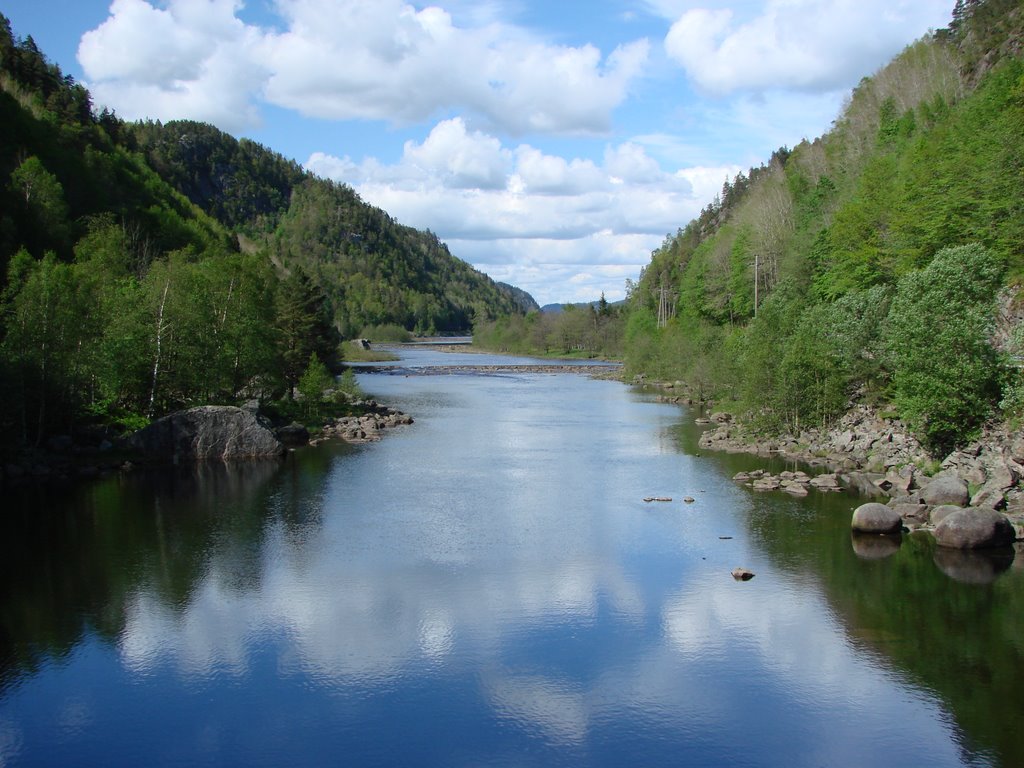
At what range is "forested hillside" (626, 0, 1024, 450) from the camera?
3762 centimetres

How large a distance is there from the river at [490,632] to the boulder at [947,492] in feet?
11.8

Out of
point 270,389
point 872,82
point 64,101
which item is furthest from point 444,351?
point 270,389

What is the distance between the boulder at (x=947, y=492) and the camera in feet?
106

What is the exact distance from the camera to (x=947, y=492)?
107 feet

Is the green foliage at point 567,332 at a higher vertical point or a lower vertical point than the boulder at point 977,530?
higher

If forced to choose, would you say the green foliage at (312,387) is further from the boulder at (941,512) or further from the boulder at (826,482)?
the boulder at (941,512)

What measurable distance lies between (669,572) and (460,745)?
12513mm

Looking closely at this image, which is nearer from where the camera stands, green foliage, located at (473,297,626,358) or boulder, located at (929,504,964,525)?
boulder, located at (929,504,964,525)

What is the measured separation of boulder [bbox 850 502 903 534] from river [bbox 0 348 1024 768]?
0.70 metres

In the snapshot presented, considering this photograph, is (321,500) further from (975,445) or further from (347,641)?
(975,445)

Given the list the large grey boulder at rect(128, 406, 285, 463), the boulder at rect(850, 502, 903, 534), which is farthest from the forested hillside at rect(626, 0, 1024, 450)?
the large grey boulder at rect(128, 406, 285, 463)

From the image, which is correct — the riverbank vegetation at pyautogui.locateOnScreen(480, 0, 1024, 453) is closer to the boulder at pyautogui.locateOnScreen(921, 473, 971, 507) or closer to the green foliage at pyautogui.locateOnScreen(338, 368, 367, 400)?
the boulder at pyautogui.locateOnScreen(921, 473, 971, 507)

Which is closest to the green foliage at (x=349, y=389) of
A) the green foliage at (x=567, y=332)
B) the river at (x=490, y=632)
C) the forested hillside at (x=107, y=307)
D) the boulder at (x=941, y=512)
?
the forested hillside at (x=107, y=307)

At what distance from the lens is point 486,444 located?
54312 millimetres
